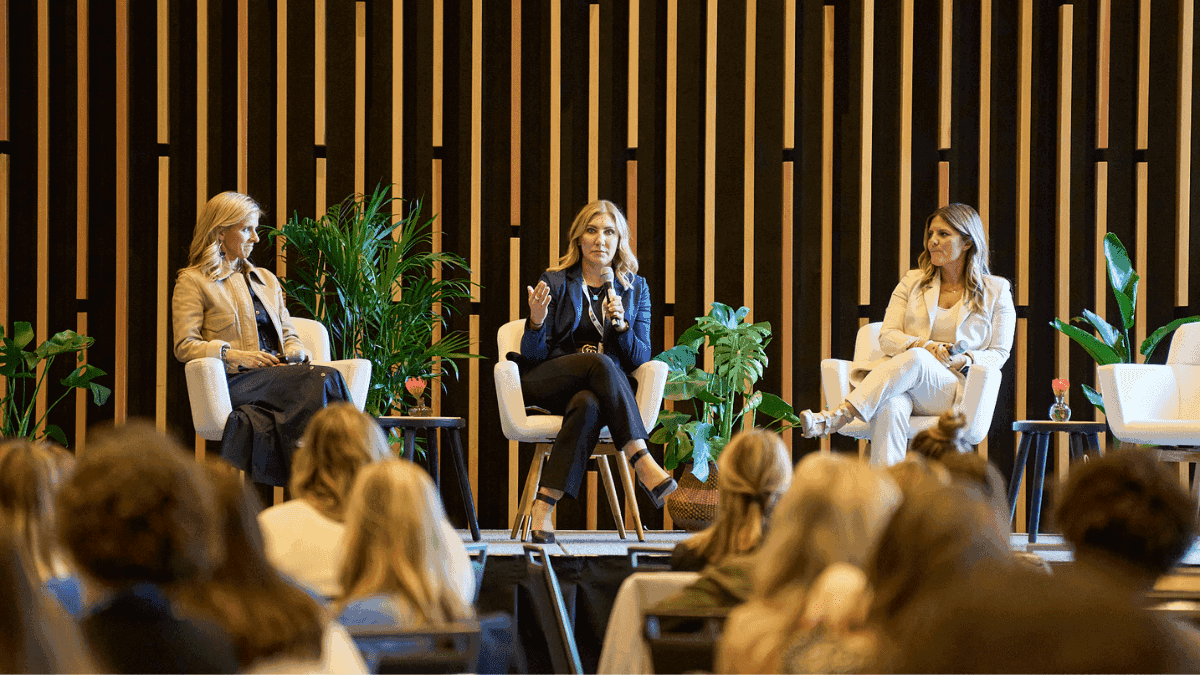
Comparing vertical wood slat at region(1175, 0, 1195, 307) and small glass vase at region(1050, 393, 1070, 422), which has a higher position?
vertical wood slat at region(1175, 0, 1195, 307)

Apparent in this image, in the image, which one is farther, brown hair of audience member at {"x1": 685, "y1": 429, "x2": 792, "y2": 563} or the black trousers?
the black trousers

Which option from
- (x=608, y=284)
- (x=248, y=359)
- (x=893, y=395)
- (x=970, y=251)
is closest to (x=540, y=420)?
(x=608, y=284)

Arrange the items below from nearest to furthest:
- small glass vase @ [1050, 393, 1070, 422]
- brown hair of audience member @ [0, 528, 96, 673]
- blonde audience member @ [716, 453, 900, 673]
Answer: brown hair of audience member @ [0, 528, 96, 673]
blonde audience member @ [716, 453, 900, 673]
small glass vase @ [1050, 393, 1070, 422]

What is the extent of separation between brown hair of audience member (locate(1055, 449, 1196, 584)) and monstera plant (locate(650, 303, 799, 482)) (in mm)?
3416

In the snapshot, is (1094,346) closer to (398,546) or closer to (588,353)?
(588,353)

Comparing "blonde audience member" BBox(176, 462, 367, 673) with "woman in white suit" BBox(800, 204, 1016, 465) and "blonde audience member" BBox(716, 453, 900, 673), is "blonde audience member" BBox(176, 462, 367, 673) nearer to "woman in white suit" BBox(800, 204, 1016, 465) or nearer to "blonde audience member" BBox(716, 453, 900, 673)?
"blonde audience member" BBox(716, 453, 900, 673)

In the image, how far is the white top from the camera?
4.56m

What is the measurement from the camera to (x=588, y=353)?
13.9 ft

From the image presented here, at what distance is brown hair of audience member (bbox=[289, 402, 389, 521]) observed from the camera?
1864 mm

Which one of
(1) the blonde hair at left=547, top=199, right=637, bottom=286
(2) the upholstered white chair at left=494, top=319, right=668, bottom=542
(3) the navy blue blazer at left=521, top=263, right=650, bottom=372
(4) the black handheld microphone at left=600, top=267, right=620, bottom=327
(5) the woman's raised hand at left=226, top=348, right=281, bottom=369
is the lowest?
(2) the upholstered white chair at left=494, top=319, right=668, bottom=542

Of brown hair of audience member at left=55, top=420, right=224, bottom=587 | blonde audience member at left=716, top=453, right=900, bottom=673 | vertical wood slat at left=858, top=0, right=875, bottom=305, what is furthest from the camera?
vertical wood slat at left=858, top=0, right=875, bottom=305

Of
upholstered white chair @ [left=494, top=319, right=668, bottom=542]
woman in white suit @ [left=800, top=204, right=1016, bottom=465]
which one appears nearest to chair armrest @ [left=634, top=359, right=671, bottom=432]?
upholstered white chair @ [left=494, top=319, right=668, bottom=542]

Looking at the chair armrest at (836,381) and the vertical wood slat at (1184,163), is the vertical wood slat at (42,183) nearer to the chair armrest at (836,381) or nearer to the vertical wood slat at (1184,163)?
the chair armrest at (836,381)

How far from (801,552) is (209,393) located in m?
3.14
